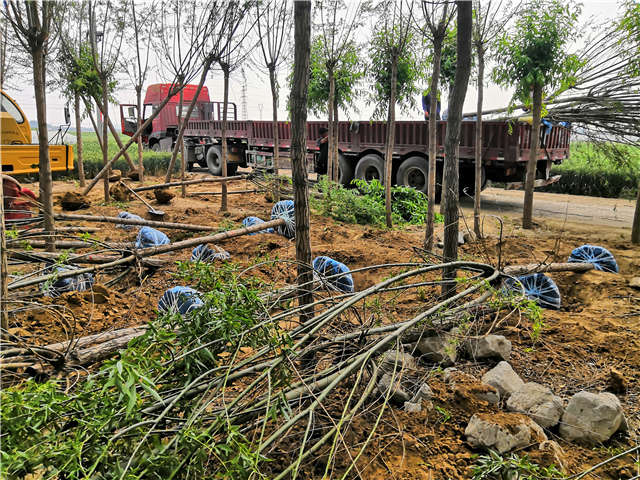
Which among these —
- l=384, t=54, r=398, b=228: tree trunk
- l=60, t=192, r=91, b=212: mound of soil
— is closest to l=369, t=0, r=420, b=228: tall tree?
l=384, t=54, r=398, b=228: tree trunk

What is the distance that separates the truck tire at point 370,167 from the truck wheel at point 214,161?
6423 mm

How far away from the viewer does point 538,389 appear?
2.82 m

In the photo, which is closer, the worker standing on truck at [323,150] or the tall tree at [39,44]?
the tall tree at [39,44]

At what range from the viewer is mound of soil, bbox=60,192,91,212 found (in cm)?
952

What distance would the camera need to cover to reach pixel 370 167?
12711 millimetres

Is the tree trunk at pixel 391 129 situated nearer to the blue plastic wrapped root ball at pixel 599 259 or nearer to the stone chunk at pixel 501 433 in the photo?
the blue plastic wrapped root ball at pixel 599 259

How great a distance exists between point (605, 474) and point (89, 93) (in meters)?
12.0

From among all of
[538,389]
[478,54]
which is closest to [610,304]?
[538,389]

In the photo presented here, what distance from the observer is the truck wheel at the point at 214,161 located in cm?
1691

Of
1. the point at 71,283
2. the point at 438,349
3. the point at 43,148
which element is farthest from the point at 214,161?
the point at 438,349

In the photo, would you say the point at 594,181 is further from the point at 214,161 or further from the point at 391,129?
the point at 214,161

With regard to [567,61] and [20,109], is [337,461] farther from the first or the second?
[20,109]

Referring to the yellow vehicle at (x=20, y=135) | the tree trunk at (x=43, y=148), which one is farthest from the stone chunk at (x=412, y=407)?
the yellow vehicle at (x=20, y=135)

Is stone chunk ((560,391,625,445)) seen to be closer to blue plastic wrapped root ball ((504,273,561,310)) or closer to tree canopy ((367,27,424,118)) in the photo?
blue plastic wrapped root ball ((504,273,561,310))
